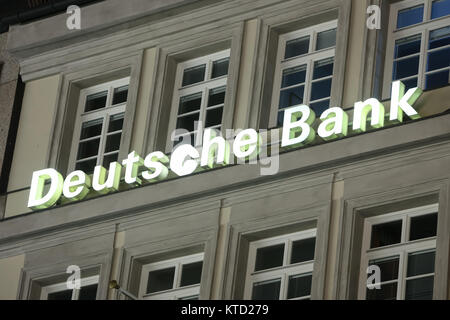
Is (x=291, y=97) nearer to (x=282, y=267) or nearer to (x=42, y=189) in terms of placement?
(x=282, y=267)

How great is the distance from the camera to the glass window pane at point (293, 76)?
33.1m

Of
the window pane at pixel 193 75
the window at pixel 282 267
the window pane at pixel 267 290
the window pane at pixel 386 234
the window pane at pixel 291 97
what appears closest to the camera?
the window pane at pixel 386 234

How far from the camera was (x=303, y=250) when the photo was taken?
103ft

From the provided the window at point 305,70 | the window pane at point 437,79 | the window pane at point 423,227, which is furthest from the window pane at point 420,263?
the window at point 305,70

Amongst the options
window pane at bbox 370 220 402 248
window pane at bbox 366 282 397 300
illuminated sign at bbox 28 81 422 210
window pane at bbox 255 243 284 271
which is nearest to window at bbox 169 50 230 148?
illuminated sign at bbox 28 81 422 210

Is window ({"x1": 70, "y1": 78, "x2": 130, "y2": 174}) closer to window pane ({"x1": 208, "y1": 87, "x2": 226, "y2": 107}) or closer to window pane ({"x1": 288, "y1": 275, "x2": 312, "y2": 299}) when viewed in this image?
window pane ({"x1": 208, "y1": 87, "x2": 226, "y2": 107})

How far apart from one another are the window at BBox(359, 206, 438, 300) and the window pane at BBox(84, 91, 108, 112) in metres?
6.26

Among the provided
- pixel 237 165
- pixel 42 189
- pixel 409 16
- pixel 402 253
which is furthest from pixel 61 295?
pixel 409 16

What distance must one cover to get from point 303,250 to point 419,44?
3.59 meters

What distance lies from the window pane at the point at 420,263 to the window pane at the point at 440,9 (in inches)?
161

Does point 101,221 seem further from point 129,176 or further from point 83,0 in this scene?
point 83,0

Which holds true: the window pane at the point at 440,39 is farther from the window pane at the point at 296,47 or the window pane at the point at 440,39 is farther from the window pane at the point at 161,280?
the window pane at the point at 161,280

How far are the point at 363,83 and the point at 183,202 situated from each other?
3265mm

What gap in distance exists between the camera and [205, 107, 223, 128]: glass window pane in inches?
1320
